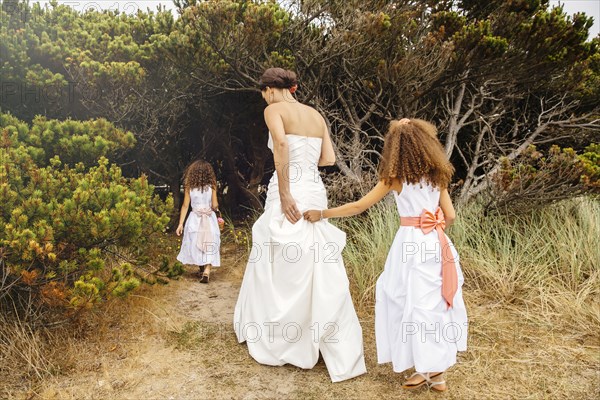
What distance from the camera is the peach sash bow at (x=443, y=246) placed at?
2.97 m

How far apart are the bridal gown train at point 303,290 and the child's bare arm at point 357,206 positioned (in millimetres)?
92

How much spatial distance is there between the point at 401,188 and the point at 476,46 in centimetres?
401

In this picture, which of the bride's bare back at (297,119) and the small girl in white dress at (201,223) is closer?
the bride's bare back at (297,119)

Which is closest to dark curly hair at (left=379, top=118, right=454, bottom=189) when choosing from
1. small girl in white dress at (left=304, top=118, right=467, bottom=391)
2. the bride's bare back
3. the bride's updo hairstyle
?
small girl in white dress at (left=304, top=118, right=467, bottom=391)

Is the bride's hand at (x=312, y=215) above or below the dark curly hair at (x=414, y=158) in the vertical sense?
below

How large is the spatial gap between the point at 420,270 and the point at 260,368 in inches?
57.3

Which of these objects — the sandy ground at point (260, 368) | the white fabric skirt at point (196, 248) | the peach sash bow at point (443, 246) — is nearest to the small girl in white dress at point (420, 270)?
the peach sash bow at point (443, 246)

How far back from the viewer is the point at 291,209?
3459mm

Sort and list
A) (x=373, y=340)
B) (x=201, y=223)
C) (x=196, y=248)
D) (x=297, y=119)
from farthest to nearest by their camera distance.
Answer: (x=201, y=223)
(x=196, y=248)
(x=373, y=340)
(x=297, y=119)

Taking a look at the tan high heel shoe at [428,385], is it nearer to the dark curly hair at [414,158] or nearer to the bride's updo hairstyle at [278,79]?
the dark curly hair at [414,158]

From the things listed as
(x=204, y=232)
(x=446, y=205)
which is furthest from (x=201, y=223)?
(x=446, y=205)

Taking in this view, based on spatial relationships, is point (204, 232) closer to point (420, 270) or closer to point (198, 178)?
point (198, 178)

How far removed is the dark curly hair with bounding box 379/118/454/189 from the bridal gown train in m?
0.73

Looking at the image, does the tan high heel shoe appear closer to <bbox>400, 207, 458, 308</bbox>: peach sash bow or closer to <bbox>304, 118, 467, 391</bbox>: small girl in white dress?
<bbox>304, 118, 467, 391</bbox>: small girl in white dress
